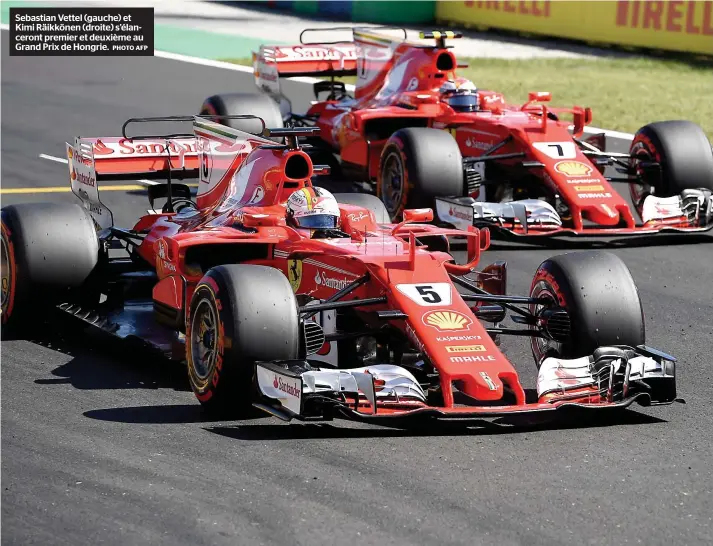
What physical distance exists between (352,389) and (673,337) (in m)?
3.88

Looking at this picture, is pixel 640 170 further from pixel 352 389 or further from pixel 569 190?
pixel 352 389

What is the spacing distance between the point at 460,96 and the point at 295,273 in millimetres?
7279

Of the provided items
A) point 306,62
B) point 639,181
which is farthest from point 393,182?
point 306,62

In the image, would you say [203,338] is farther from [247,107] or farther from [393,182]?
[247,107]

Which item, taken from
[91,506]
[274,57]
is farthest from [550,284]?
[274,57]

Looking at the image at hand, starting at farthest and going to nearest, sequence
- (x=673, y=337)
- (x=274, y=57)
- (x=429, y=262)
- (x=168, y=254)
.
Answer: (x=274, y=57), (x=673, y=337), (x=168, y=254), (x=429, y=262)

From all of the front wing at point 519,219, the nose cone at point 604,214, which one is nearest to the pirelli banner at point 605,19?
the nose cone at point 604,214

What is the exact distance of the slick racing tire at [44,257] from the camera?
1090cm

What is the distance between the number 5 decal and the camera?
916cm

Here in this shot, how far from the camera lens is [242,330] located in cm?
880

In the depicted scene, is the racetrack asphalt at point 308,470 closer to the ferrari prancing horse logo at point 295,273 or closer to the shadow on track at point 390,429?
the shadow on track at point 390,429

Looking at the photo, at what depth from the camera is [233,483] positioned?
25.7 feet

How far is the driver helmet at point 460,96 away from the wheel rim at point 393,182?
1.46 metres

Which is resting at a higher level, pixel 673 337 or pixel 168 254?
pixel 168 254
